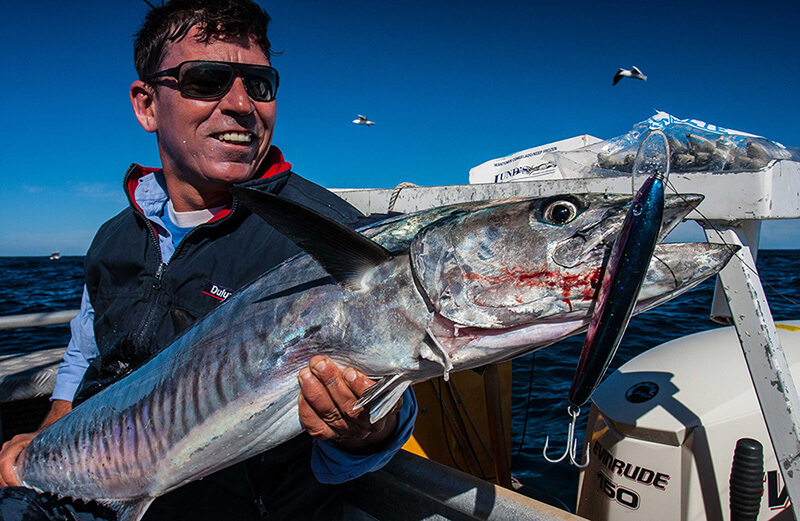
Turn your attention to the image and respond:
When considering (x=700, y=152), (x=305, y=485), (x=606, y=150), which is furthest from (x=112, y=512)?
(x=606, y=150)

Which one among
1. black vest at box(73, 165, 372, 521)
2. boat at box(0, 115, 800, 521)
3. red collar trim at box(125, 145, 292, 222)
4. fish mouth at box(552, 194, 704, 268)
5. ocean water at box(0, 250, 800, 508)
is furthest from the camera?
ocean water at box(0, 250, 800, 508)

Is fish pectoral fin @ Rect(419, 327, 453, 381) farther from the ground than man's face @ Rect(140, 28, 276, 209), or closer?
closer

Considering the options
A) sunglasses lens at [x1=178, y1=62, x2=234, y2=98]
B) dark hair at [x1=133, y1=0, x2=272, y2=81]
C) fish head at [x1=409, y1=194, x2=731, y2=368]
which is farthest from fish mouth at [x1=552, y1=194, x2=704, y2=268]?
dark hair at [x1=133, y1=0, x2=272, y2=81]

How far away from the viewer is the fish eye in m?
1.03

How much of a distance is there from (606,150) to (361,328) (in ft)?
5.72

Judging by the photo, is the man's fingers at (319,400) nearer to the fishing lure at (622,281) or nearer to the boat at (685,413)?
the fishing lure at (622,281)

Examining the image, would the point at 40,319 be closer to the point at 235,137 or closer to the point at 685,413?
the point at 235,137

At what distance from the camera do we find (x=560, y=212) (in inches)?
41.1

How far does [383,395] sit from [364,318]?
0.61ft

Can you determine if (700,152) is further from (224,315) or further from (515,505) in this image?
(224,315)

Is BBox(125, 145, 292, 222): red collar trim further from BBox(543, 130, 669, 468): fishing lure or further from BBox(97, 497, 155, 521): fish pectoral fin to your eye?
BBox(543, 130, 669, 468): fishing lure

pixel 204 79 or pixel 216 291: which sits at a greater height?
pixel 204 79

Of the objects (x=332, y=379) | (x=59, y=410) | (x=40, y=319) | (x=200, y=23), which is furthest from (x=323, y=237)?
(x=40, y=319)

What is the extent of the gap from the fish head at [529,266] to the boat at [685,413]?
0.57 m
